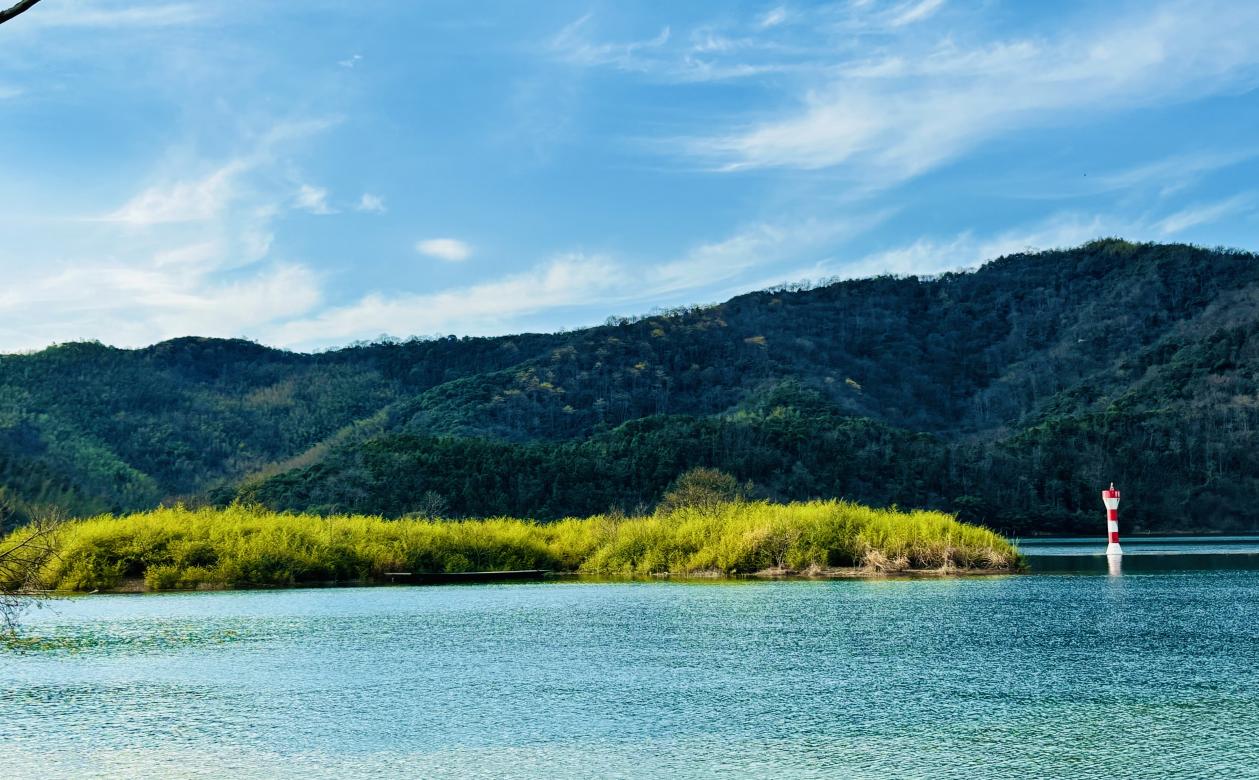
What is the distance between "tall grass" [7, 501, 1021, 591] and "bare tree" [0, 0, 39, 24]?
26837mm

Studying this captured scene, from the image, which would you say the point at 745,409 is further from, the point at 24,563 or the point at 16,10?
the point at 16,10

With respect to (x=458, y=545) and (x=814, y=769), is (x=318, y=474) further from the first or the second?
(x=814, y=769)

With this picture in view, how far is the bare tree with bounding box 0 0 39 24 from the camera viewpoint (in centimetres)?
595

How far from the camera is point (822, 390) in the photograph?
97.2m

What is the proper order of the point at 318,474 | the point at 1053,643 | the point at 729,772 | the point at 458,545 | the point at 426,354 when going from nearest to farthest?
1. the point at 729,772
2. the point at 1053,643
3. the point at 458,545
4. the point at 318,474
5. the point at 426,354

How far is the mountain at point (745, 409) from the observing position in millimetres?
67312

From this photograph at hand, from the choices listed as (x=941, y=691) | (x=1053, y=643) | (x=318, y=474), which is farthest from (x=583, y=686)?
(x=318, y=474)

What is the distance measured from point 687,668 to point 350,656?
5091 millimetres

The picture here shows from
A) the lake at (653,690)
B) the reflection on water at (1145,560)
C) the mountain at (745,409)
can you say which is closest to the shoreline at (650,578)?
the reflection on water at (1145,560)

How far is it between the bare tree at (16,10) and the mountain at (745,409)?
46.1m

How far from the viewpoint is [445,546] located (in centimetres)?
3766

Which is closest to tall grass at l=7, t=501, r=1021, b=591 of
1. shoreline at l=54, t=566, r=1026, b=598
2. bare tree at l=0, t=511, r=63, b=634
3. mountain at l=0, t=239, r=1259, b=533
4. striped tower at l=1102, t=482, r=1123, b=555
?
shoreline at l=54, t=566, r=1026, b=598

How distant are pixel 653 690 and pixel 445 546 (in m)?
24.8

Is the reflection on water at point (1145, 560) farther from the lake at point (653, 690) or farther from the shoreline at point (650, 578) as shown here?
the lake at point (653, 690)
